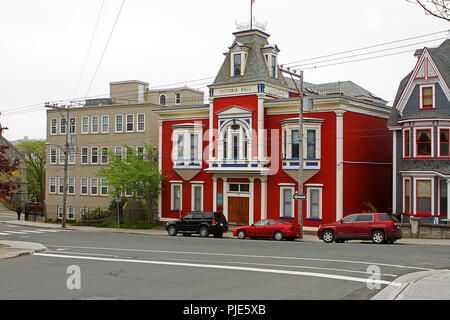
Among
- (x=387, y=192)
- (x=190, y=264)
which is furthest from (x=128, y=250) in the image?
(x=387, y=192)

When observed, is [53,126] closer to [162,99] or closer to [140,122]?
[162,99]

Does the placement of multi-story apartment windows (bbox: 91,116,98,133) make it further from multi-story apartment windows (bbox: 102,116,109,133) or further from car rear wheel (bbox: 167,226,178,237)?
car rear wheel (bbox: 167,226,178,237)

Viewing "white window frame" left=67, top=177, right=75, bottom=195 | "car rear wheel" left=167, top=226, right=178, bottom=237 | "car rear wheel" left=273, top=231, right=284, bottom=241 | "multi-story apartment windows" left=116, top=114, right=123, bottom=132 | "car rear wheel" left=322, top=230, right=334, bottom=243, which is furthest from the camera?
"white window frame" left=67, top=177, right=75, bottom=195

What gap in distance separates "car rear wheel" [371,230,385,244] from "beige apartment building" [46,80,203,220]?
87.7ft

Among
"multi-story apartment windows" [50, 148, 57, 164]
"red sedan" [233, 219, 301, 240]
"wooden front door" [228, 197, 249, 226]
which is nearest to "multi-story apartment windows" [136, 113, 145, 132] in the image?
"multi-story apartment windows" [50, 148, 57, 164]

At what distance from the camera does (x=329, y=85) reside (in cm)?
5481

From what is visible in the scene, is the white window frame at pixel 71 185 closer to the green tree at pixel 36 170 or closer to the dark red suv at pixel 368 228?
the green tree at pixel 36 170

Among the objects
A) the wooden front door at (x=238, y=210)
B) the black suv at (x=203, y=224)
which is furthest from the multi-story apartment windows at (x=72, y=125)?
the black suv at (x=203, y=224)

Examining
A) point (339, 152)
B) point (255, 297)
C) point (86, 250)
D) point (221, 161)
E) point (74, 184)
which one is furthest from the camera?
point (74, 184)

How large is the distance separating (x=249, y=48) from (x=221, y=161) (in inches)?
343

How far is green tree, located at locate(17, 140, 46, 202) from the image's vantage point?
264 ft

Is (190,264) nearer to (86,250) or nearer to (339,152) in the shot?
(86,250)

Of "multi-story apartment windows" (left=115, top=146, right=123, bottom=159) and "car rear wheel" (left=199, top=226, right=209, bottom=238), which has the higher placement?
"multi-story apartment windows" (left=115, top=146, right=123, bottom=159)

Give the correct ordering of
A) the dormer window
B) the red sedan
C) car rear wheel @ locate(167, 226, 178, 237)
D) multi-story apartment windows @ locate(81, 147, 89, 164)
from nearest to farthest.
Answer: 1. the red sedan
2. the dormer window
3. car rear wheel @ locate(167, 226, 178, 237)
4. multi-story apartment windows @ locate(81, 147, 89, 164)
